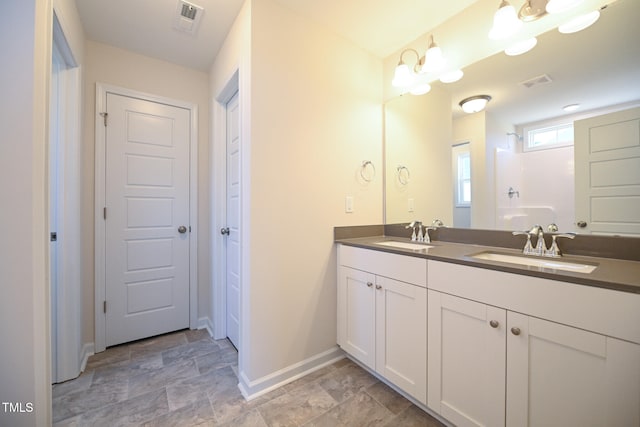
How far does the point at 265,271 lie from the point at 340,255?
59 centimetres

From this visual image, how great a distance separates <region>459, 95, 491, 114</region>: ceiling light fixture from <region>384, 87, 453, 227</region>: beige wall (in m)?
0.11

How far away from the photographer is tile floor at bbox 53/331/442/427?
4.44ft

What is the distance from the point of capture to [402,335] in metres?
1.44

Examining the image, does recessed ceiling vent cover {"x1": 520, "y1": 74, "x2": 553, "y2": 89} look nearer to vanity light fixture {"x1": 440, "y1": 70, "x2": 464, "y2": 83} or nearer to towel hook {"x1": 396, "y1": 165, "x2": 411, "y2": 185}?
vanity light fixture {"x1": 440, "y1": 70, "x2": 464, "y2": 83}

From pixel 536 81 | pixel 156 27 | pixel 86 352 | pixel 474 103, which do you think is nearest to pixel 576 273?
pixel 536 81

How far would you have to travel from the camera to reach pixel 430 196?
2.01 meters

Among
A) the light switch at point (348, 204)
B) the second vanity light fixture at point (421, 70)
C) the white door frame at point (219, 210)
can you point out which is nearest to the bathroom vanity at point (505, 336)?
the light switch at point (348, 204)

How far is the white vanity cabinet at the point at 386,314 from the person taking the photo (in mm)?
1359

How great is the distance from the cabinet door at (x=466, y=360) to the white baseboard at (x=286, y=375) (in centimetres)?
76

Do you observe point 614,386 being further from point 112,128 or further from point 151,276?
point 112,128

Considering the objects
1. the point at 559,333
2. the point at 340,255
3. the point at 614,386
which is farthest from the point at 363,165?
the point at 614,386

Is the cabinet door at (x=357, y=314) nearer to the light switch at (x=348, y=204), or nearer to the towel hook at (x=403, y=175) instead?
the light switch at (x=348, y=204)

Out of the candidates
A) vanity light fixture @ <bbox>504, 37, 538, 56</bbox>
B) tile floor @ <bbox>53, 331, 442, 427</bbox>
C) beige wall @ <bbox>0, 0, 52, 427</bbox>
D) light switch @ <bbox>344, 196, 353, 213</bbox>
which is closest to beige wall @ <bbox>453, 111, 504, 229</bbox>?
vanity light fixture @ <bbox>504, 37, 538, 56</bbox>

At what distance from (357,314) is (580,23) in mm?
2018
